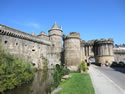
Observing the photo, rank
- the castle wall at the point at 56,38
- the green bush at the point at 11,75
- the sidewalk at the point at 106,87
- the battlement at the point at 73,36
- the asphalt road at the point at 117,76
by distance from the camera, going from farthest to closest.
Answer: the castle wall at the point at 56,38, the battlement at the point at 73,36, the green bush at the point at 11,75, the asphalt road at the point at 117,76, the sidewalk at the point at 106,87

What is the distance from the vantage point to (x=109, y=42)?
2809 centimetres

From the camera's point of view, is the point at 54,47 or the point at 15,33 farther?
the point at 54,47

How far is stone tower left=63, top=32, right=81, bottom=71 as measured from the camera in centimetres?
1686

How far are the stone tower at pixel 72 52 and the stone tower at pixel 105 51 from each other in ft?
43.9

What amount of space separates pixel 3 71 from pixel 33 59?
12237 mm

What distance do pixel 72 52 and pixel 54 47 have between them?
14540mm

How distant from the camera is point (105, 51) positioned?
2800 cm

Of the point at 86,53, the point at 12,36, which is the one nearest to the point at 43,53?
the point at 12,36

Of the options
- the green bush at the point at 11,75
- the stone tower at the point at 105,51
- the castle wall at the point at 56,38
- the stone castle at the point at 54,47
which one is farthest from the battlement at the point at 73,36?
the castle wall at the point at 56,38

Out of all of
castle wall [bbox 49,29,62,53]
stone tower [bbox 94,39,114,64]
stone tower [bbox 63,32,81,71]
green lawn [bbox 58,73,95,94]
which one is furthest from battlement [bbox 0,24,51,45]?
stone tower [bbox 94,39,114,64]

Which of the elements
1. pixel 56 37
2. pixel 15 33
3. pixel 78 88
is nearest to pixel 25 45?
pixel 15 33

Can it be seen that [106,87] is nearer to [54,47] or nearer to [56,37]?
[54,47]

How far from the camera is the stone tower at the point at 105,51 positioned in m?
27.6

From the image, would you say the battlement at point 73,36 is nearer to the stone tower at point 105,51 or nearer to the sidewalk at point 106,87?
the sidewalk at point 106,87
